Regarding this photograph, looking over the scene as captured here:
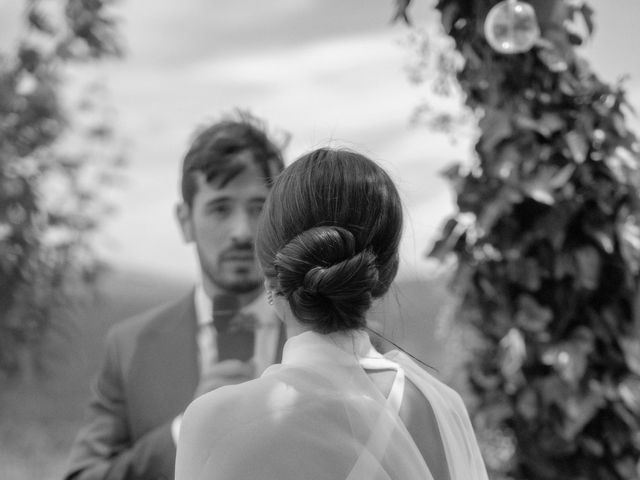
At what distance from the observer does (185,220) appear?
2.47m

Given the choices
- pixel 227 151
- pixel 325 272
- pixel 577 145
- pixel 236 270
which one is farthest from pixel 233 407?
pixel 577 145

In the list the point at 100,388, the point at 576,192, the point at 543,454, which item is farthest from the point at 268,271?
the point at 543,454

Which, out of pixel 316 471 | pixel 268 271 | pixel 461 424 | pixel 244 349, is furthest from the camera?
pixel 244 349

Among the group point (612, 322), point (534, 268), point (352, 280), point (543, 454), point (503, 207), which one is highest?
point (352, 280)

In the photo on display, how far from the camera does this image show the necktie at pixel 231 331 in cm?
238

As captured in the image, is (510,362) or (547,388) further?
(510,362)

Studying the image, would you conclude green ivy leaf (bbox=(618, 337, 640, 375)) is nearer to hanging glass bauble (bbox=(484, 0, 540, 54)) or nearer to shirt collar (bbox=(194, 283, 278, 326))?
hanging glass bauble (bbox=(484, 0, 540, 54))

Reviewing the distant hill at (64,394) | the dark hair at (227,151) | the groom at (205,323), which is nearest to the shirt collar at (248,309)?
the groom at (205,323)

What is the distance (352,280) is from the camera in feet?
4.58

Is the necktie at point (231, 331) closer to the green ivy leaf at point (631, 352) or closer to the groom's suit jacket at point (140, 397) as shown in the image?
the groom's suit jacket at point (140, 397)

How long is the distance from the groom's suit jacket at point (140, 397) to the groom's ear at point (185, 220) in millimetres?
189

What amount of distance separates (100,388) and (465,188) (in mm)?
1459

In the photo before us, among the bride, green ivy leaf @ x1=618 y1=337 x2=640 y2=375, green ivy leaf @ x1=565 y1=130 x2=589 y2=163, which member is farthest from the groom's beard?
green ivy leaf @ x1=618 y1=337 x2=640 y2=375

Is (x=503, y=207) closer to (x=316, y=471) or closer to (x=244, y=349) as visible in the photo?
(x=244, y=349)
